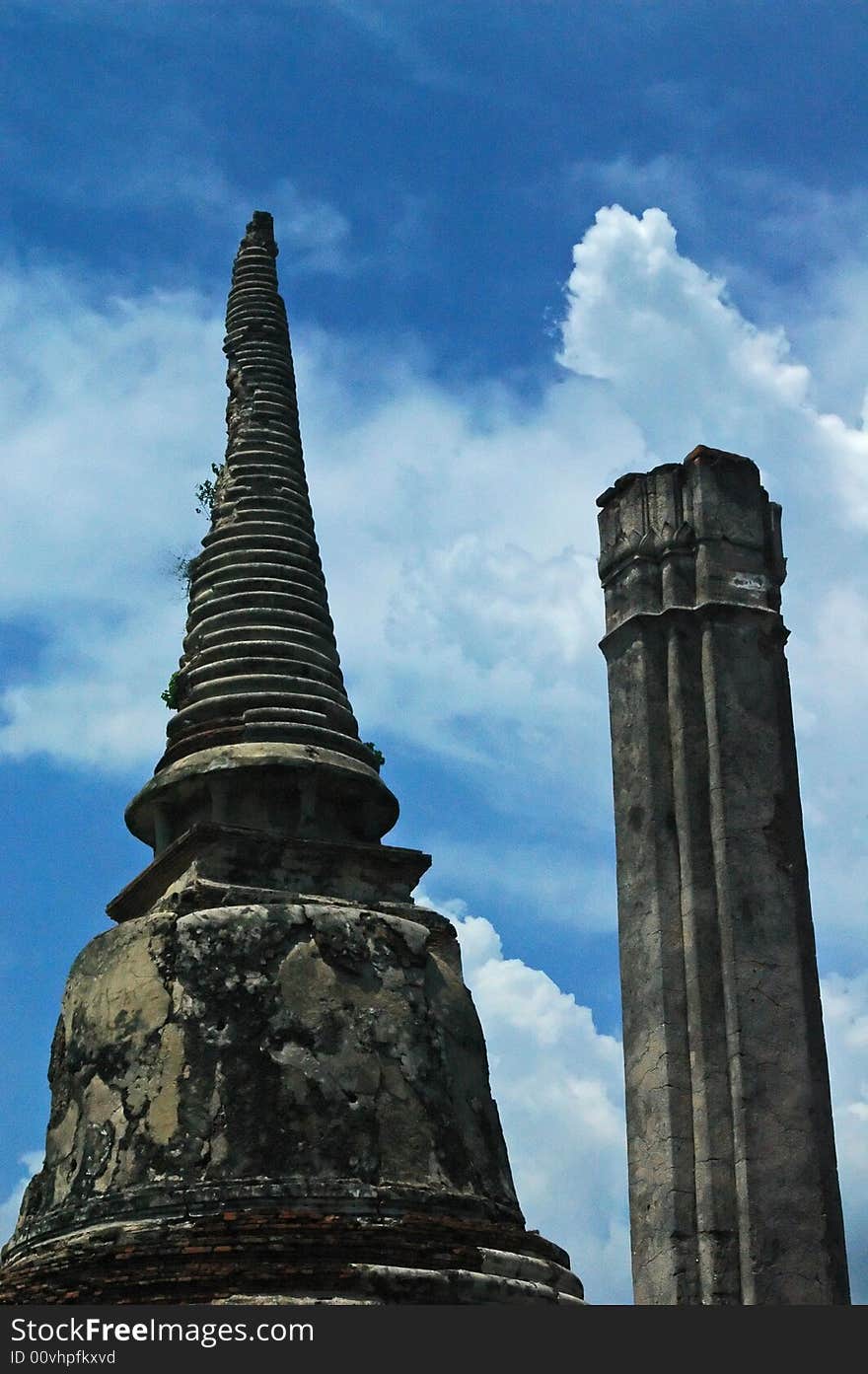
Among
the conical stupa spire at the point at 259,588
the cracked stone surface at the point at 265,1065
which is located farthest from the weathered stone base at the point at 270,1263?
the conical stupa spire at the point at 259,588

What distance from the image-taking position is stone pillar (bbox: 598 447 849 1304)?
420 inches

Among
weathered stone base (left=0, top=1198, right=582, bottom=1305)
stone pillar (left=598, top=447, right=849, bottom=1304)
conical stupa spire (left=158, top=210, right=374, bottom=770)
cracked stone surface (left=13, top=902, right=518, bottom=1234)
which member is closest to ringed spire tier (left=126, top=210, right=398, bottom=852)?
conical stupa spire (left=158, top=210, right=374, bottom=770)

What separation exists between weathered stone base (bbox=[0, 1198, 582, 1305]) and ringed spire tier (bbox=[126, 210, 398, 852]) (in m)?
3.00

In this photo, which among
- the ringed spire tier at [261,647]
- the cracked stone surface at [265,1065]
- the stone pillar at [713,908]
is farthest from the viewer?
the ringed spire tier at [261,647]

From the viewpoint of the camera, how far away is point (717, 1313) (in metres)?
9.68

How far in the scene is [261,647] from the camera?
14.4 meters

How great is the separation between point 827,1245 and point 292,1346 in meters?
2.98

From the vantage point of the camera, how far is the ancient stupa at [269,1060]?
11180 mm

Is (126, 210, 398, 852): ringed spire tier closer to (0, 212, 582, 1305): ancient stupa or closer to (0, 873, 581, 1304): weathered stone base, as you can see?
(0, 212, 582, 1305): ancient stupa

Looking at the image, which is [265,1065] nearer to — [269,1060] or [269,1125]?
[269,1060]

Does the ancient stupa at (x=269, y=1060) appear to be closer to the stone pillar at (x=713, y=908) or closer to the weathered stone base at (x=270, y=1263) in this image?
the weathered stone base at (x=270, y=1263)

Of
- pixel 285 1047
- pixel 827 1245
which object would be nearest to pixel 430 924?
pixel 285 1047

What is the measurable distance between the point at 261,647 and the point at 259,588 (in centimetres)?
56

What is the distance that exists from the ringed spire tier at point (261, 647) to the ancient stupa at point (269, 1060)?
27 mm
